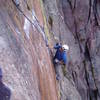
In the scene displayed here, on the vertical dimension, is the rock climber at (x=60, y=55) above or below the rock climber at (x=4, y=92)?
above

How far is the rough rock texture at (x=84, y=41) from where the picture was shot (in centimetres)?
1898

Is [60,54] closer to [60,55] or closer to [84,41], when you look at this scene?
[60,55]

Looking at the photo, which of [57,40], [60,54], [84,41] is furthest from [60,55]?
[84,41]

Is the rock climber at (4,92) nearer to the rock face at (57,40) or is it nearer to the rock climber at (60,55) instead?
the rock face at (57,40)

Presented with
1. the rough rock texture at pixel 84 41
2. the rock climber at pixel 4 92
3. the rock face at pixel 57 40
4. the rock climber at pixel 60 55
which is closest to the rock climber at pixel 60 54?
the rock climber at pixel 60 55

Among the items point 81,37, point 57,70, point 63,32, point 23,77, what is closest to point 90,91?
point 81,37

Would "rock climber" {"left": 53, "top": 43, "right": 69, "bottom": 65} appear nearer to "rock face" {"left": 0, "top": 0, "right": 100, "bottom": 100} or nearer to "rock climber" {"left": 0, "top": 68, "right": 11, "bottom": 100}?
"rock face" {"left": 0, "top": 0, "right": 100, "bottom": 100}

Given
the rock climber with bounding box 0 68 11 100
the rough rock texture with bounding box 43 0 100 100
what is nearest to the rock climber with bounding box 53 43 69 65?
the rock climber with bounding box 0 68 11 100

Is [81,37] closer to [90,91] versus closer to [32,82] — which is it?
[90,91]

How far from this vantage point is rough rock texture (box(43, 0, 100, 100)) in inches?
747

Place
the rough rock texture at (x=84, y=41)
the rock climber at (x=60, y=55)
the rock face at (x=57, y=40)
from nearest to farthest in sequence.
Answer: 1. the rock face at (x=57, y=40)
2. the rock climber at (x=60, y=55)
3. the rough rock texture at (x=84, y=41)

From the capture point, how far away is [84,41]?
2025 cm

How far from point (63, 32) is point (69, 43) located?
60.0 inches

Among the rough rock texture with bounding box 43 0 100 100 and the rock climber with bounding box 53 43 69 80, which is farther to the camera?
the rough rock texture with bounding box 43 0 100 100
